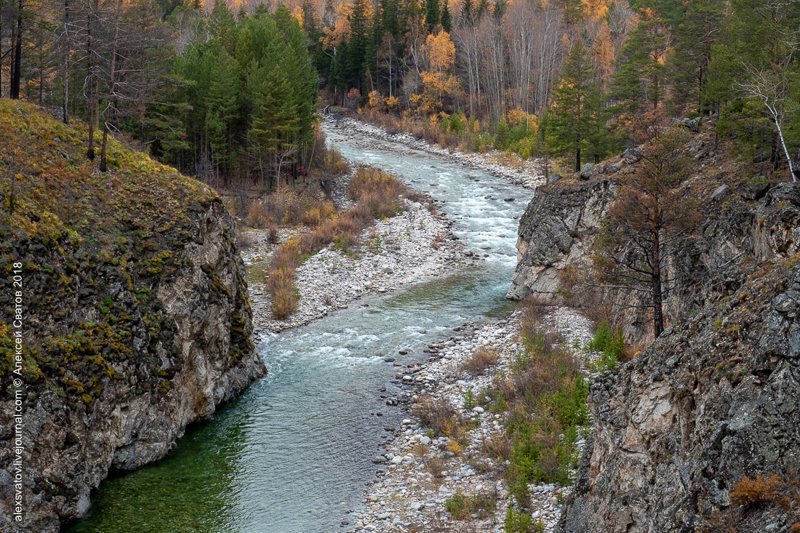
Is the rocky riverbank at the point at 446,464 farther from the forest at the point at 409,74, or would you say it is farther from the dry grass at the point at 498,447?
the forest at the point at 409,74

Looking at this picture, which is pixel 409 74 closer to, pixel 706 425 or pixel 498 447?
pixel 498 447

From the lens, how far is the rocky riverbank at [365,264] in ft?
114

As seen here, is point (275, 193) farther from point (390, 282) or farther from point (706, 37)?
point (706, 37)

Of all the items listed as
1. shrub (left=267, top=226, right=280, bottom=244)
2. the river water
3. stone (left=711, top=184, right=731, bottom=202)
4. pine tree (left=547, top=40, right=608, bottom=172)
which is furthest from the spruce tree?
stone (left=711, top=184, right=731, bottom=202)

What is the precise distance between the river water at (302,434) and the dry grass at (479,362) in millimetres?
2595

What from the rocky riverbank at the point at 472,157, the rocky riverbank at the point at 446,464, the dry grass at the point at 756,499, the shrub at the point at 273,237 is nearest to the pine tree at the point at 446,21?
the rocky riverbank at the point at 472,157

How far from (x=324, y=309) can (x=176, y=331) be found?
12750 millimetres

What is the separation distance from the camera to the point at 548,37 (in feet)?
259

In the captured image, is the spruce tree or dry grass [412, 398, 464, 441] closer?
dry grass [412, 398, 464, 441]

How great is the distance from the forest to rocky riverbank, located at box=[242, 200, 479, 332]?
29.0 ft

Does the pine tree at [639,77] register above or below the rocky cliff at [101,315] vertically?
above

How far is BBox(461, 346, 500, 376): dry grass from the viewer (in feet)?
85.8

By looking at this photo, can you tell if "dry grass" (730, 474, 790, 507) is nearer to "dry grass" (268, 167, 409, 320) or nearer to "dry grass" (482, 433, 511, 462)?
"dry grass" (482, 433, 511, 462)

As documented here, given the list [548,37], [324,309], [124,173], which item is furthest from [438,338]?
[548,37]
